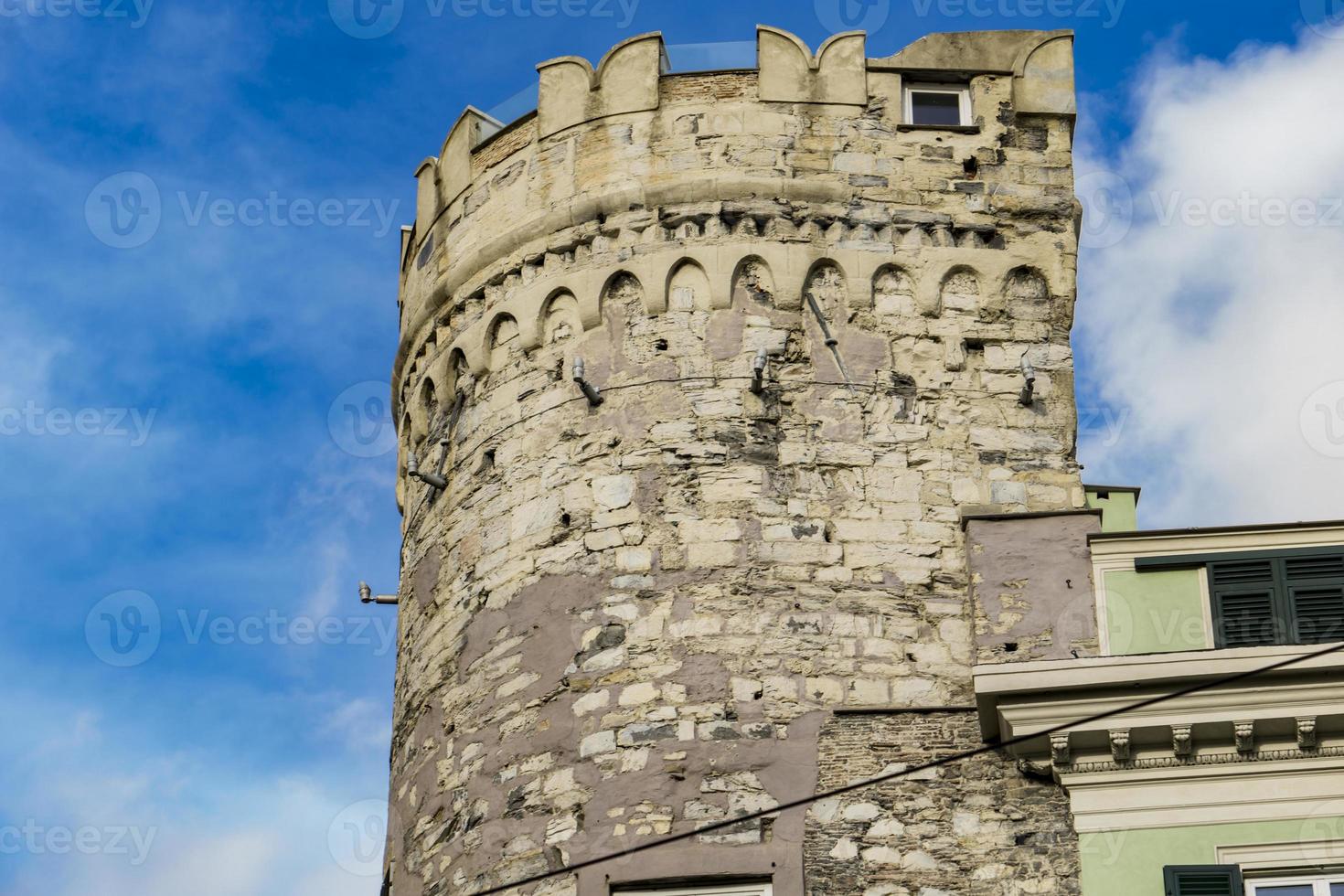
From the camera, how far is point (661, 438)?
17.1 m

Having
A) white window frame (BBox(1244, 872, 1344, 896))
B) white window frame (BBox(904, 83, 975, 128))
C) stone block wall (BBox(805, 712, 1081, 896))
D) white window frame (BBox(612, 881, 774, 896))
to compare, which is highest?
white window frame (BBox(904, 83, 975, 128))

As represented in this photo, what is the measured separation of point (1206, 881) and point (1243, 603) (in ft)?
6.53

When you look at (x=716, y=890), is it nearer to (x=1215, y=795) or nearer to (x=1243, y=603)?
(x=1215, y=795)

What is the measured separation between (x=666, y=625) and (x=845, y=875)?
7.28 feet

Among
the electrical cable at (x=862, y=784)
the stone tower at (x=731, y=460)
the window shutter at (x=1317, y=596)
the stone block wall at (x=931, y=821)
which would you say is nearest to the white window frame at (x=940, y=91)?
the stone tower at (x=731, y=460)

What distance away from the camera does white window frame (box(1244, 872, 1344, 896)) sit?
1448 cm

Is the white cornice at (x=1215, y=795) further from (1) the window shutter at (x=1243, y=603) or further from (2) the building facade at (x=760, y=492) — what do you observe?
(1) the window shutter at (x=1243, y=603)

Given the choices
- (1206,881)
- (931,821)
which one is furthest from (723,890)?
(1206,881)

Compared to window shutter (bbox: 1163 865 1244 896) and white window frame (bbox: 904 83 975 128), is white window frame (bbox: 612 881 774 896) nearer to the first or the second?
window shutter (bbox: 1163 865 1244 896)

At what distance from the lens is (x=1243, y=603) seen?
1552 centimetres

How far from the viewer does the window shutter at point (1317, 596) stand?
15.3 metres

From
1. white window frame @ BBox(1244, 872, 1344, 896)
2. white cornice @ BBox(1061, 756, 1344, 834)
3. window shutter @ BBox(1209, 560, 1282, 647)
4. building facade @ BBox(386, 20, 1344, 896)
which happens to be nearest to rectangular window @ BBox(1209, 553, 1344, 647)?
window shutter @ BBox(1209, 560, 1282, 647)

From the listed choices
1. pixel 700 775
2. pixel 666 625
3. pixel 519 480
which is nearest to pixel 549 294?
pixel 519 480

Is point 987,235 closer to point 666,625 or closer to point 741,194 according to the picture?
point 741,194
